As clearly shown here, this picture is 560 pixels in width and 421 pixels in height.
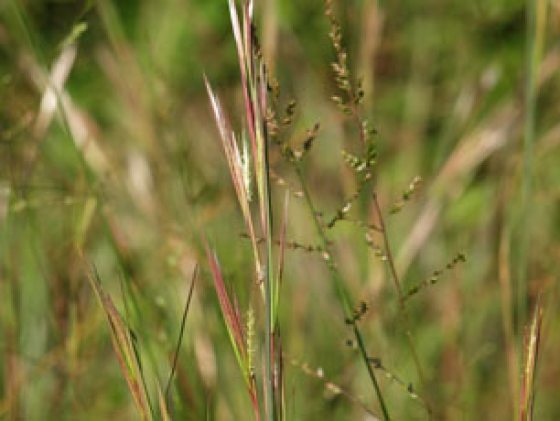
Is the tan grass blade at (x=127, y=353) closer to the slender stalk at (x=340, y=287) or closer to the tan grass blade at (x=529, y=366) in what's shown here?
the slender stalk at (x=340, y=287)

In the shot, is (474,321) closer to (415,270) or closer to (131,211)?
(415,270)

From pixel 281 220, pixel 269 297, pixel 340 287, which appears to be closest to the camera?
pixel 269 297

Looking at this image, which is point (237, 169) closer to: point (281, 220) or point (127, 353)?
point (127, 353)

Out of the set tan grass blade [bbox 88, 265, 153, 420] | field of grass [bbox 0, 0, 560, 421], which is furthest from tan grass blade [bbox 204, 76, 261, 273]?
tan grass blade [bbox 88, 265, 153, 420]

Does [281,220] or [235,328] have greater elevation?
[281,220]

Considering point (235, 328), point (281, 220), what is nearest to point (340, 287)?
point (235, 328)

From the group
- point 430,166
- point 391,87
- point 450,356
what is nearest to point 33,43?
point 450,356

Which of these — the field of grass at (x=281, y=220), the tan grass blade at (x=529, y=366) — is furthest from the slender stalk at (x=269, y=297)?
the tan grass blade at (x=529, y=366)

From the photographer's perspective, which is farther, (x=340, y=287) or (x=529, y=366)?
(x=340, y=287)

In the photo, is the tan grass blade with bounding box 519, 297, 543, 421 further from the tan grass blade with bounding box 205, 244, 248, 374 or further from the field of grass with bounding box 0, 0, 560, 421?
the tan grass blade with bounding box 205, 244, 248, 374
